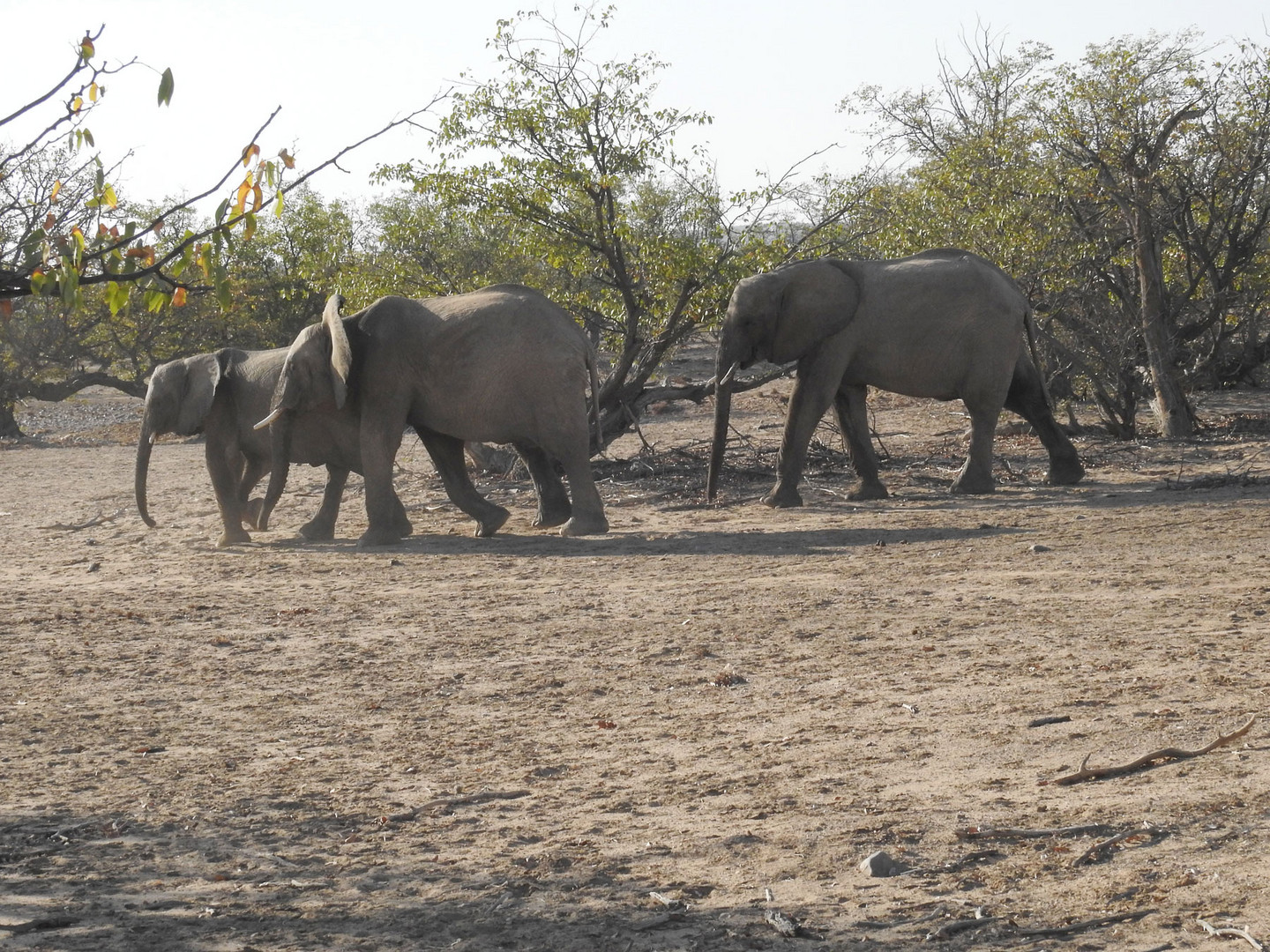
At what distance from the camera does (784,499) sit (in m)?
13.0

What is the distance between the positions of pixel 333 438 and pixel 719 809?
797cm

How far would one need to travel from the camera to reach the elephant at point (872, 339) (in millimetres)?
13078

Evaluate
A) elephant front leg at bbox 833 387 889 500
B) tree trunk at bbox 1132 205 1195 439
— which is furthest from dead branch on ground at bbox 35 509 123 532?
tree trunk at bbox 1132 205 1195 439

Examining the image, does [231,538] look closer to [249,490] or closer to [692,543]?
[249,490]

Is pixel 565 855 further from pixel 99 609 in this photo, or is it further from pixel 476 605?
pixel 99 609

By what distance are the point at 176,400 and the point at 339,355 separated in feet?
5.69

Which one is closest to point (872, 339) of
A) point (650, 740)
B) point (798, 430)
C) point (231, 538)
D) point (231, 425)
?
point (798, 430)

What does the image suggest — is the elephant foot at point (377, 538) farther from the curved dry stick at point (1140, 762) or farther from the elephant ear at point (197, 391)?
the curved dry stick at point (1140, 762)

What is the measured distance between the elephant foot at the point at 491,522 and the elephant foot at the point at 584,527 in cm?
61

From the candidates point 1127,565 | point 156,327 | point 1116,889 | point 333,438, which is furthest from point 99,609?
point 156,327

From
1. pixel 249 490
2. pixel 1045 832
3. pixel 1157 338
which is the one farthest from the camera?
pixel 1157 338

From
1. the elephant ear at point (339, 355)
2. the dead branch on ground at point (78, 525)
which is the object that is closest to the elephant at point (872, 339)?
the elephant ear at point (339, 355)

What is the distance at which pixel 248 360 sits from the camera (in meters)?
12.5

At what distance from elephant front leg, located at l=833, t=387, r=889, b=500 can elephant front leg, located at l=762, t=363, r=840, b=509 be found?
0.54 m
